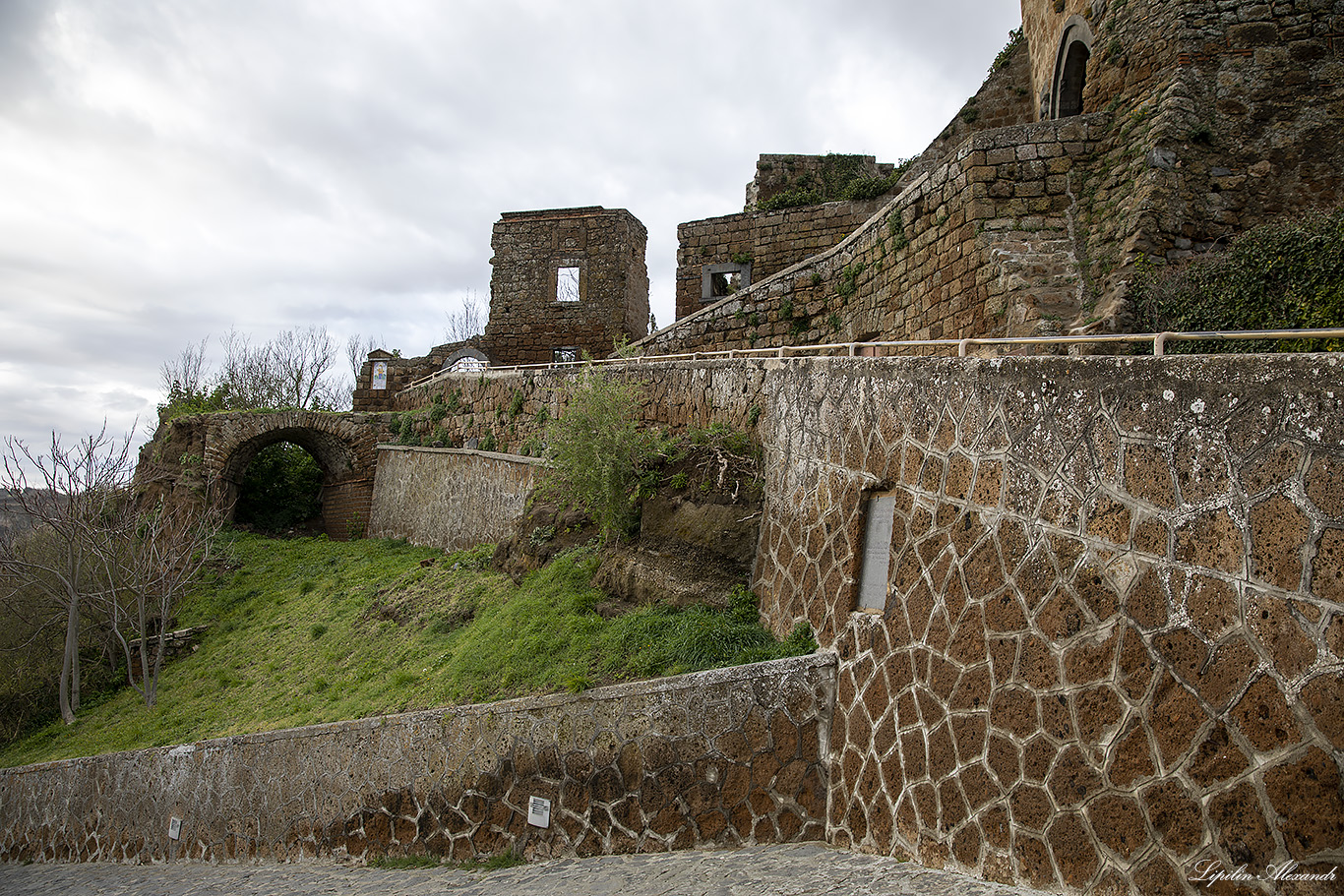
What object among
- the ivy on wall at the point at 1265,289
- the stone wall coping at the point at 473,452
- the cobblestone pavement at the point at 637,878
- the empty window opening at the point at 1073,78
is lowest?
the cobblestone pavement at the point at 637,878

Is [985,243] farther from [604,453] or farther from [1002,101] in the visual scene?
[1002,101]

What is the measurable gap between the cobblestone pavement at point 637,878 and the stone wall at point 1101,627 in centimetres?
25

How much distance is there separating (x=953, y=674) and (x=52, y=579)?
17.5 metres

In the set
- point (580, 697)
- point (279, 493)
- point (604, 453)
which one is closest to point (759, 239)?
point (604, 453)

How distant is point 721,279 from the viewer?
17.4 metres

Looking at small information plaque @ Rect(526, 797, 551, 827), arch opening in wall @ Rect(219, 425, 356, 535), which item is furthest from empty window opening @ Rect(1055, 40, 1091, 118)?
arch opening in wall @ Rect(219, 425, 356, 535)

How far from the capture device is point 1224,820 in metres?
3.46

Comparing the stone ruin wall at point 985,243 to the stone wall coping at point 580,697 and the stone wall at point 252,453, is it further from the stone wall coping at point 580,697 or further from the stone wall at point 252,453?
the stone wall at point 252,453

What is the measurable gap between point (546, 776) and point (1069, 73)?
36.4 ft

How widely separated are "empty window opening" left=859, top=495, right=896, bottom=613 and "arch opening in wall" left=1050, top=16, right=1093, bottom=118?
7830 mm

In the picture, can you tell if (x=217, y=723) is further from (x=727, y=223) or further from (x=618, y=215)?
(x=618, y=215)

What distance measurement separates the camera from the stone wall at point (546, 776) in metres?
5.98

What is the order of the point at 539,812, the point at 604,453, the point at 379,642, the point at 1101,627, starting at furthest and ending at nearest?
1. the point at 379,642
2. the point at 604,453
3. the point at 539,812
4. the point at 1101,627

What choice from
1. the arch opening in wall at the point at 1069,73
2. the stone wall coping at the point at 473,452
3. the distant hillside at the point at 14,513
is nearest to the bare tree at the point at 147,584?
the distant hillside at the point at 14,513
